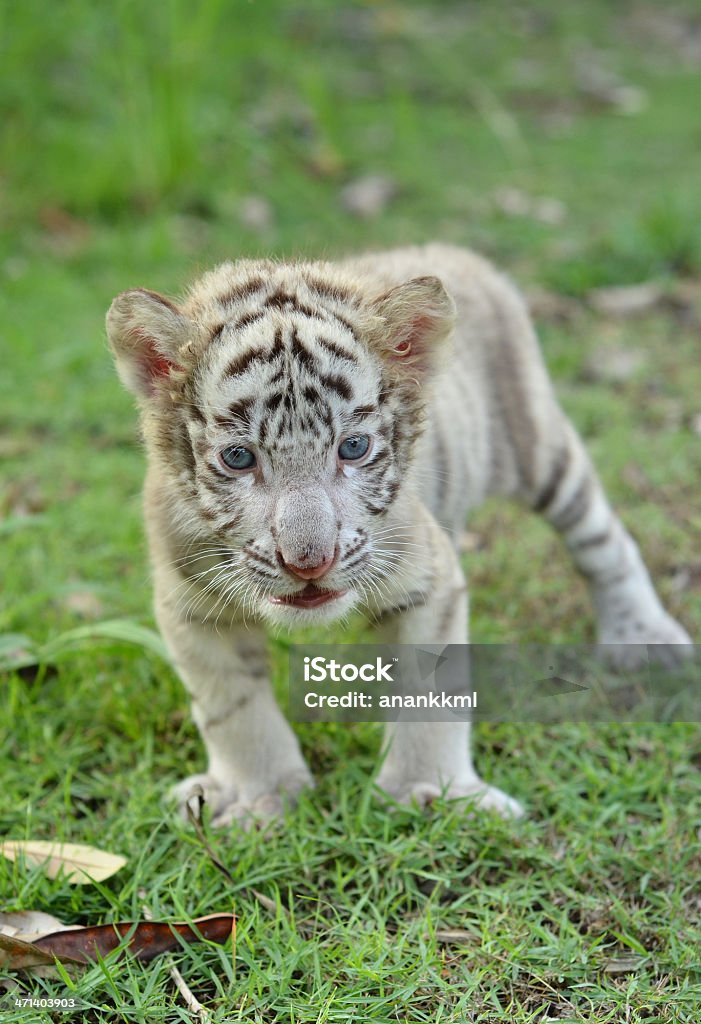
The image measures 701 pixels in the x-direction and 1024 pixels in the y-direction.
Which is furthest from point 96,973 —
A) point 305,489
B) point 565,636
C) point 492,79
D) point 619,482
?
point 492,79

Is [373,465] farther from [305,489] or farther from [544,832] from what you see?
[544,832]

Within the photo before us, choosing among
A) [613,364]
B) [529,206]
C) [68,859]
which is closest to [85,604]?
[68,859]

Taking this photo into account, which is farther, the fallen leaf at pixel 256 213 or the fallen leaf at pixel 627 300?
the fallen leaf at pixel 256 213

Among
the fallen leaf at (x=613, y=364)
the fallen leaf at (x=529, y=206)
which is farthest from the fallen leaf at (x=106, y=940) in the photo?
the fallen leaf at (x=529, y=206)

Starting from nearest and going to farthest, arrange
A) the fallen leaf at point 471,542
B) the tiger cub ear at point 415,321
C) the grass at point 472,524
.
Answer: the grass at point 472,524, the tiger cub ear at point 415,321, the fallen leaf at point 471,542

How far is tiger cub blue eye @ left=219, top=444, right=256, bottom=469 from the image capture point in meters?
2.68

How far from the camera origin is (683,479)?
15.8 feet

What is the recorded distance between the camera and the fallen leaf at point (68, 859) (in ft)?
9.24

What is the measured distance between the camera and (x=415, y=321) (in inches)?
117

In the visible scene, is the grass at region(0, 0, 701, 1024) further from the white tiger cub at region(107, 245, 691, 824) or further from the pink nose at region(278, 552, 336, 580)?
the pink nose at region(278, 552, 336, 580)

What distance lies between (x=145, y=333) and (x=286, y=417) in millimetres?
474

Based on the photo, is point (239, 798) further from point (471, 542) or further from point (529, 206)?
point (529, 206)

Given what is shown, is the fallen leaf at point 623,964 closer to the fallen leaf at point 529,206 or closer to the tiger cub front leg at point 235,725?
the tiger cub front leg at point 235,725

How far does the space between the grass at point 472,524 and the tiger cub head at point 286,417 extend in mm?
647
